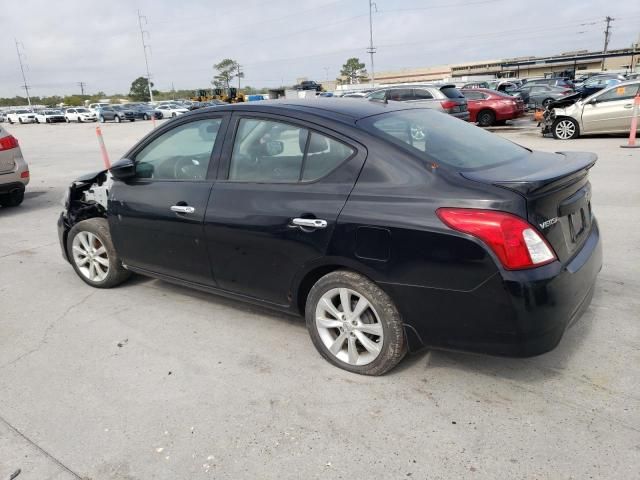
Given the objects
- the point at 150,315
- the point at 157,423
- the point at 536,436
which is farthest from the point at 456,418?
the point at 150,315

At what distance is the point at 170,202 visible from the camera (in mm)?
3783

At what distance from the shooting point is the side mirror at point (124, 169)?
13.1 feet

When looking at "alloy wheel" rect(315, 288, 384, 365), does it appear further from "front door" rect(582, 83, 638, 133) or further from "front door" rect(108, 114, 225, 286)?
"front door" rect(582, 83, 638, 133)

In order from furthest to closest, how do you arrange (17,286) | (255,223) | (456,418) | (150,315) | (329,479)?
(17,286)
(150,315)
(255,223)
(456,418)
(329,479)

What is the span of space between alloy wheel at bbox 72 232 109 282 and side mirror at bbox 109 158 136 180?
2.62ft

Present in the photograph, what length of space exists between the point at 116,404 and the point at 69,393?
0.37 metres

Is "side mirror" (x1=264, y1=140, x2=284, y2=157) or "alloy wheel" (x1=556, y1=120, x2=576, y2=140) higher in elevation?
"side mirror" (x1=264, y1=140, x2=284, y2=157)

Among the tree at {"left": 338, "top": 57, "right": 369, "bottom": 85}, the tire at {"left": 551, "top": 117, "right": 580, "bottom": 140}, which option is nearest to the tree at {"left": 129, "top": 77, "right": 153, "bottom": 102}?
the tree at {"left": 338, "top": 57, "right": 369, "bottom": 85}

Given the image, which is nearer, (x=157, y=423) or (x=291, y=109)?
(x=157, y=423)

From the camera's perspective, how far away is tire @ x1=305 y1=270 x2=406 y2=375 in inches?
113

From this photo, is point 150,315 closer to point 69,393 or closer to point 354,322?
point 69,393

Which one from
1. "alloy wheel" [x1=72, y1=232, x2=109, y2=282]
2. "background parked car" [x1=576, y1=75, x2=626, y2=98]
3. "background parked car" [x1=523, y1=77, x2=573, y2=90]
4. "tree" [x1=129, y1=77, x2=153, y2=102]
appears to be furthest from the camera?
"tree" [x1=129, y1=77, x2=153, y2=102]

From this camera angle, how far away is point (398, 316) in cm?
285

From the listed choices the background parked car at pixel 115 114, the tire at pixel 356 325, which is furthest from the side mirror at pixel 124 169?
the background parked car at pixel 115 114
